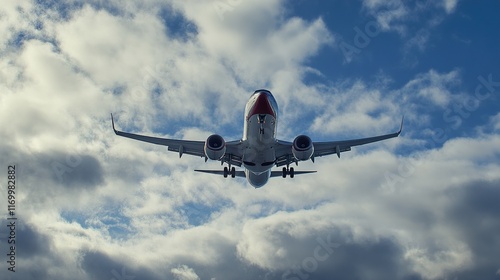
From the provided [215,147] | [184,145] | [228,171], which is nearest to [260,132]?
[215,147]

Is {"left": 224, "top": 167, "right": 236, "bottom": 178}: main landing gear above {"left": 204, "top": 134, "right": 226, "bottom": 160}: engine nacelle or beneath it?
above

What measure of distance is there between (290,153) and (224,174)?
25.6 feet

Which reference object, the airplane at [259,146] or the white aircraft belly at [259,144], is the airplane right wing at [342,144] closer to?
the airplane at [259,146]

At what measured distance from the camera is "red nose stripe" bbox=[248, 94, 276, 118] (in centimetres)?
4428

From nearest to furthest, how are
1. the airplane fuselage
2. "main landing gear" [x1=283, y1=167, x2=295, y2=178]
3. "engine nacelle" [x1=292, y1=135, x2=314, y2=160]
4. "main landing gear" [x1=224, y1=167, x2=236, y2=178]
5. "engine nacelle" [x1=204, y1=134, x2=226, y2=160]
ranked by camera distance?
the airplane fuselage, "engine nacelle" [x1=204, y1=134, x2=226, y2=160], "engine nacelle" [x1=292, y1=135, x2=314, y2=160], "main landing gear" [x1=224, y1=167, x2=236, y2=178], "main landing gear" [x1=283, y1=167, x2=295, y2=178]

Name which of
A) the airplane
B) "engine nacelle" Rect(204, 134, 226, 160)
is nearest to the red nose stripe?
the airplane

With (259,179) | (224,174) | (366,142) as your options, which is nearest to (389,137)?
(366,142)

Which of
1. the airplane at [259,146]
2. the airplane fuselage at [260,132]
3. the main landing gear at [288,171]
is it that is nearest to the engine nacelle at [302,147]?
the airplane at [259,146]

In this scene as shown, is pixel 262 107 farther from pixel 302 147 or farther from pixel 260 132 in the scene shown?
pixel 302 147

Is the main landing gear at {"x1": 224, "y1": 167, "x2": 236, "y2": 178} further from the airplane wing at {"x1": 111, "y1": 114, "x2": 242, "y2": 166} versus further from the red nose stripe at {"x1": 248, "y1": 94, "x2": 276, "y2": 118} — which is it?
the red nose stripe at {"x1": 248, "y1": 94, "x2": 276, "y2": 118}

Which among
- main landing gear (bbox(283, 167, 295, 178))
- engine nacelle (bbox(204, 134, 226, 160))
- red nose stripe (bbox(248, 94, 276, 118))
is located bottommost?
engine nacelle (bbox(204, 134, 226, 160))

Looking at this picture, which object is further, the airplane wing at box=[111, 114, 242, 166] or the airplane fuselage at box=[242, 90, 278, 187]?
the airplane wing at box=[111, 114, 242, 166]

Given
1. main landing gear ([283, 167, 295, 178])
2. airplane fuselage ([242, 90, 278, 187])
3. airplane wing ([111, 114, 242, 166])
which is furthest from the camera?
main landing gear ([283, 167, 295, 178])

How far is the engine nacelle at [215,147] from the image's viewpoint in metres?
46.6
